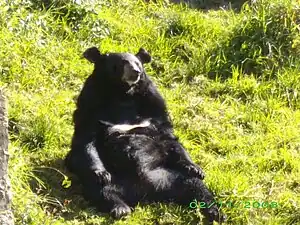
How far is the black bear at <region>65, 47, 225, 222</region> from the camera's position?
234 inches

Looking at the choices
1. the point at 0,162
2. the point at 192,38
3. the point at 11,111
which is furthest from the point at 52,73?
the point at 0,162

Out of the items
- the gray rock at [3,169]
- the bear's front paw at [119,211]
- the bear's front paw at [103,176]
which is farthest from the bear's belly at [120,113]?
the gray rock at [3,169]

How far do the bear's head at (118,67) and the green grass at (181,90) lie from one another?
0.72 m

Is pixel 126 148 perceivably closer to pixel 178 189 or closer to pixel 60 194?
pixel 178 189

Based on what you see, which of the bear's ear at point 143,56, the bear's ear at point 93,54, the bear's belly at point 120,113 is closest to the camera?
the bear's belly at point 120,113

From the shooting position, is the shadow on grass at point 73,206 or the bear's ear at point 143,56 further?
the bear's ear at point 143,56

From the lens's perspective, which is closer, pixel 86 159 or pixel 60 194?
pixel 86 159

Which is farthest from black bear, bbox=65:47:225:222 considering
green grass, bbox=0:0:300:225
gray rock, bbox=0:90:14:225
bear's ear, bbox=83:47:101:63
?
gray rock, bbox=0:90:14:225

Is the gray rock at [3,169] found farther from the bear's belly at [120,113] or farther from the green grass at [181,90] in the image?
the bear's belly at [120,113]

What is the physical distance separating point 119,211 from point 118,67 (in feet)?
4.12

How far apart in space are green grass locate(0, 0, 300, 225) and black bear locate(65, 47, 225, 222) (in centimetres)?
13

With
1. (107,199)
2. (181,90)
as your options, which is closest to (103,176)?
(107,199)

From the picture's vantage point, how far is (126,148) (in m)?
6.14

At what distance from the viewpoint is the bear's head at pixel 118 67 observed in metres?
6.36
